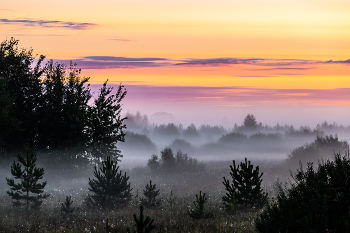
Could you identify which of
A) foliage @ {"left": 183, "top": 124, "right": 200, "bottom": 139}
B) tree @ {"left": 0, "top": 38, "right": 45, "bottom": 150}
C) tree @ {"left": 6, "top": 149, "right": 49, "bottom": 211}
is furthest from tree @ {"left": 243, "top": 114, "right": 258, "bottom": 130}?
tree @ {"left": 6, "top": 149, "right": 49, "bottom": 211}

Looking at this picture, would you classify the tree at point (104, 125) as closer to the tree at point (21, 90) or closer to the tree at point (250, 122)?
the tree at point (21, 90)

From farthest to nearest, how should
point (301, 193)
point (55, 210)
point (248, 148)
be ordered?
point (248, 148) → point (55, 210) → point (301, 193)

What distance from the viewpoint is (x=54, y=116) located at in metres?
34.2

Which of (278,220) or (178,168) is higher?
(178,168)

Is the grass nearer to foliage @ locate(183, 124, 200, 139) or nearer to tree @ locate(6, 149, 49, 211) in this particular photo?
tree @ locate(6, 149, 49, 211)

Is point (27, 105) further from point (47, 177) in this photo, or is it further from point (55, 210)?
point (55, 210)

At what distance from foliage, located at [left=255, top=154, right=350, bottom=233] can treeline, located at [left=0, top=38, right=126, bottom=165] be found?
26.8 metres

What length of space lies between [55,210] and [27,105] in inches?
720

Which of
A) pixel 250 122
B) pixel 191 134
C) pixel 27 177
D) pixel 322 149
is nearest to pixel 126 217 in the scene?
pixel 27 177

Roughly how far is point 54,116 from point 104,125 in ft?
16.5

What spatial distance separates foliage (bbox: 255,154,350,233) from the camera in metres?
7.96

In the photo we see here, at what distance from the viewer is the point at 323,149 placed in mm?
40438

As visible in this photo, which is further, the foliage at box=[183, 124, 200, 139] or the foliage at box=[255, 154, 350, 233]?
the foliage at box=[183, 124, 200, 139]

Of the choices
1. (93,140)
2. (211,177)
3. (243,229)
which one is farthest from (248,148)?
(243,229)
